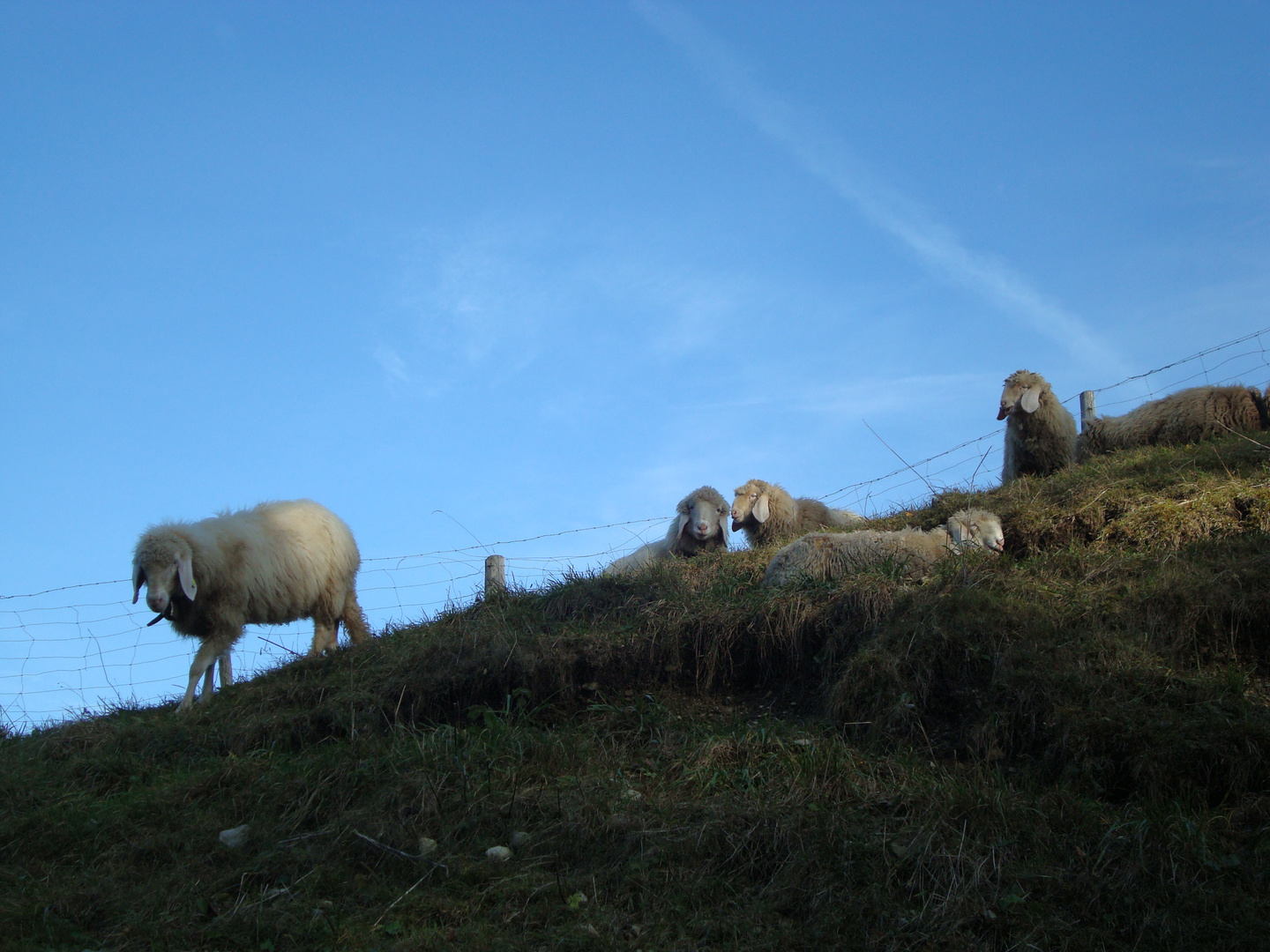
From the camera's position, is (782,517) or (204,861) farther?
(782,517)

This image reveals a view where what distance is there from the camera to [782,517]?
1266cm

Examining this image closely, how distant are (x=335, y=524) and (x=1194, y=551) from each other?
8.28 meters

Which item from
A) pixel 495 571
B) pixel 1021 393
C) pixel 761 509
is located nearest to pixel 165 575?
pixel 495 571

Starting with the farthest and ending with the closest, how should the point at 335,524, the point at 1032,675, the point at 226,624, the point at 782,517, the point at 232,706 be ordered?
the point at 782,517
the point at 335,524
the point at 226,624
the point at 232,706
the point at 1032,675

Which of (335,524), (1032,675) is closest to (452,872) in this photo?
(1032,675)

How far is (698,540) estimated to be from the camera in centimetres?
1244

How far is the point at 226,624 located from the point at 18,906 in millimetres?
4968

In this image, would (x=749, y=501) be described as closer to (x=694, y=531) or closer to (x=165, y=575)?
(x=694, y=531)

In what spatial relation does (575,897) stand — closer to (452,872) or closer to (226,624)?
(452,872)

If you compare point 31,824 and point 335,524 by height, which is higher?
point 335,524

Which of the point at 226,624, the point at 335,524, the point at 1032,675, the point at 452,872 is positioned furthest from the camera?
the point at 335,524

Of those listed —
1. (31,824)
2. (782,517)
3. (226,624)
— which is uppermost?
(782,517)

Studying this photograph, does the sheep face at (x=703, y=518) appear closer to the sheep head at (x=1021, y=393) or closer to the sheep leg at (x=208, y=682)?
the sheep head at (x=1021, y=393)

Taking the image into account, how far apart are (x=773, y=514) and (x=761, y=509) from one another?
219 millimetres
